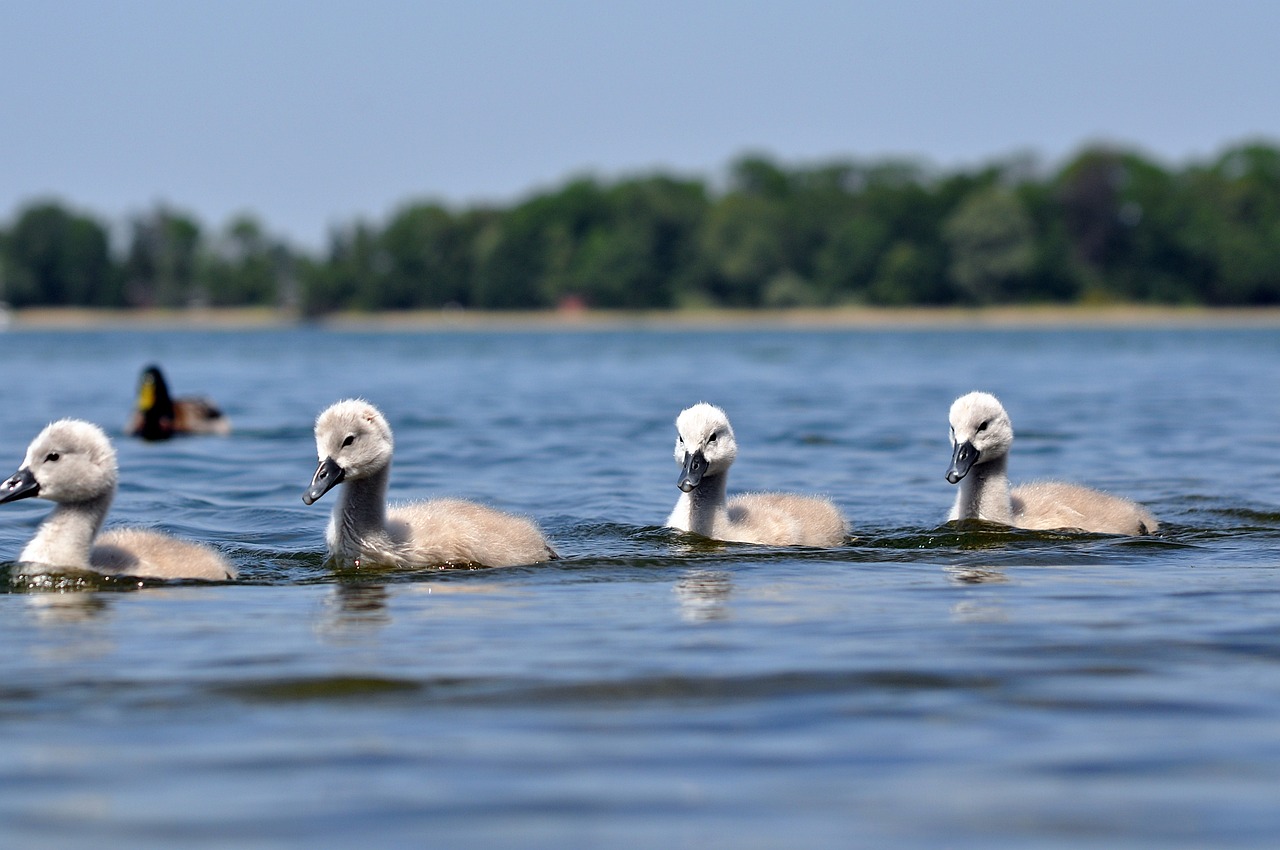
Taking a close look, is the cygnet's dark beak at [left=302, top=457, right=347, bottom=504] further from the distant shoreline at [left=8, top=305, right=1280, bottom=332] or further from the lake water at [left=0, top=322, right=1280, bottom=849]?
the distant shoreline at [left=8, top=305, right=1280, bottom=332]

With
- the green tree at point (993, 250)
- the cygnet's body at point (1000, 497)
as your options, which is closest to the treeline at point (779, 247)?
the green tree at point (993, 250)

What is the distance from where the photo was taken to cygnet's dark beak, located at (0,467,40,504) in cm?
934

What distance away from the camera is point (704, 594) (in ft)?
30.5

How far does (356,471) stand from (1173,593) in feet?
14.0

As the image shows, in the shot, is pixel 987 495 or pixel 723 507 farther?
pixel 987 495

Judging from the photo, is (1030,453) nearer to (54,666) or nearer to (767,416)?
(767,416)

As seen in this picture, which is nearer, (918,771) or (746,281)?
(918,771)

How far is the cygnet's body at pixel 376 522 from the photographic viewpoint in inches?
390

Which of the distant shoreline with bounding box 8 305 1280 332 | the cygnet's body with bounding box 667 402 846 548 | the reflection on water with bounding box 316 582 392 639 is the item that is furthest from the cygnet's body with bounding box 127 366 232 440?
the distant shoreline with bounding box 8 305 1280 332

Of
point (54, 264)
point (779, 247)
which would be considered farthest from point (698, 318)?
point (54, 264)

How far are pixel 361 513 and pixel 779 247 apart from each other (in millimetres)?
138007

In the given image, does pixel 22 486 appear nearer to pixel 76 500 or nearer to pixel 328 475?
pixel 76 500

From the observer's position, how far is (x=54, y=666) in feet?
24.2

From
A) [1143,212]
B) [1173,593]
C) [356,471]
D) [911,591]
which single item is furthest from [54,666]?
[1143,212]
